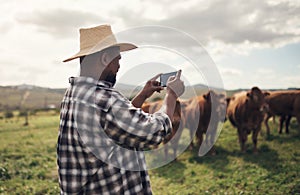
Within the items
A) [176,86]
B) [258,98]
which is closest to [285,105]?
[258,98]

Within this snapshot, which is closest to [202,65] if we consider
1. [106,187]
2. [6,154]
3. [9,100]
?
[106,187]

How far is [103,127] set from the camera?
2189 mm

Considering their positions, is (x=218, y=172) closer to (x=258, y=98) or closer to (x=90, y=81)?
(x=258, y=98)

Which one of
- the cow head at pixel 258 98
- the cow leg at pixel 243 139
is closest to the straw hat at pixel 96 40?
the cow head at pixel 258 98

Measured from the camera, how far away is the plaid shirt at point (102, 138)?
7.07 ft

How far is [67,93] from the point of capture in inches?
97.1

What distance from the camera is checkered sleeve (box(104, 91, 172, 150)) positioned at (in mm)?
2135

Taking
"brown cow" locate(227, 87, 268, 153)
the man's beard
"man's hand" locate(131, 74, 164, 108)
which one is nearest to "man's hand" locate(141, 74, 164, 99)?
"man's hand" locate(131, 74, 164, 108)

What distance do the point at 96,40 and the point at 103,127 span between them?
0.75 m

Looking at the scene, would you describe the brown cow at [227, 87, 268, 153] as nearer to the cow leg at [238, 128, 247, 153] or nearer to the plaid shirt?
the cow leg at [238, 128, 247, 153]

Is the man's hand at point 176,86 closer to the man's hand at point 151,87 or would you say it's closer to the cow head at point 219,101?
the man's hand at point 151,87

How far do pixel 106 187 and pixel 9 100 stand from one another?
107489mm

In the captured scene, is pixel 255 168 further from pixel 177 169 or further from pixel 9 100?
pixel 9 100

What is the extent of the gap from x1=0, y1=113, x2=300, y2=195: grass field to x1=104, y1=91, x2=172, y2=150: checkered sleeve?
19.2ft
